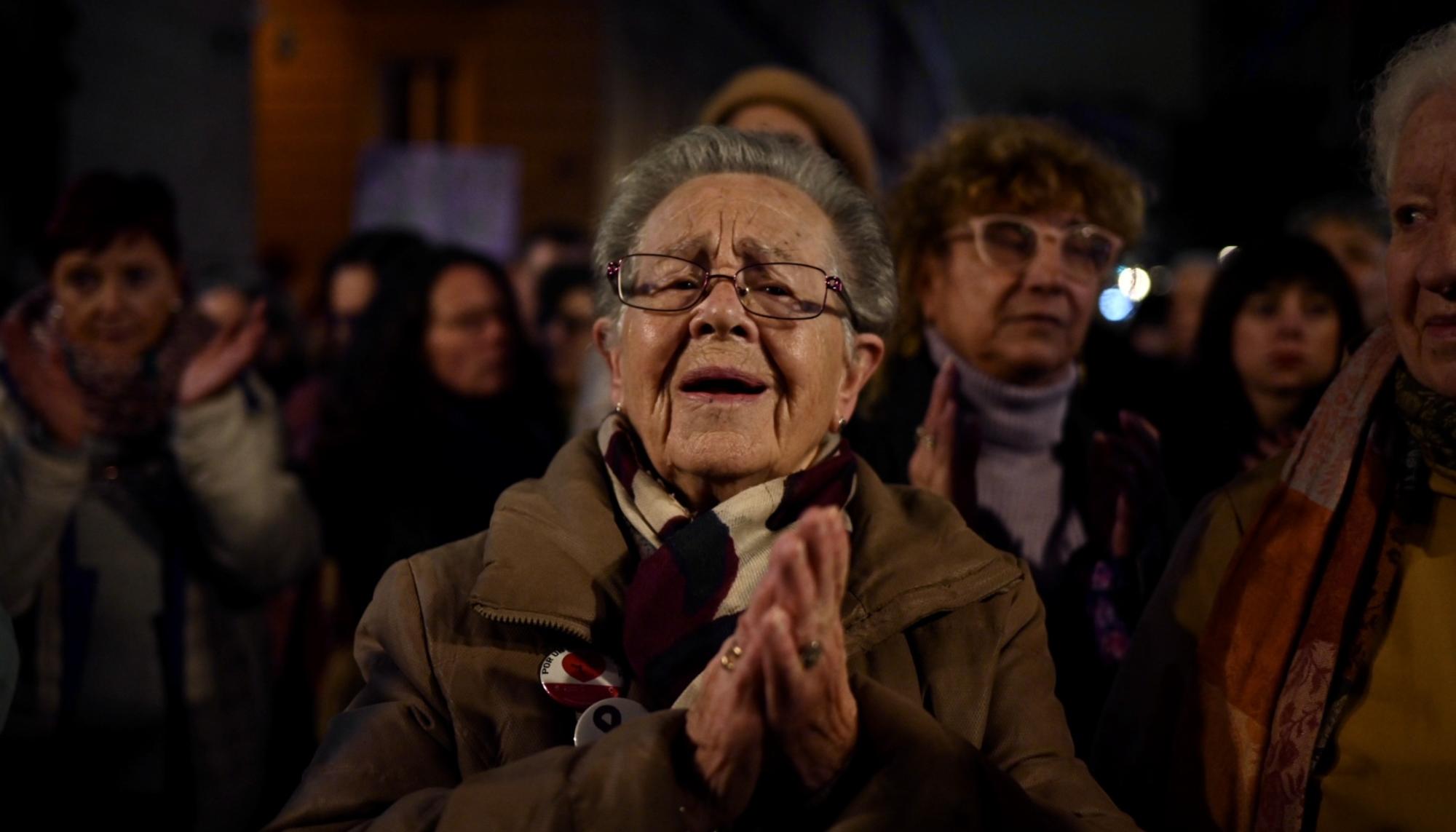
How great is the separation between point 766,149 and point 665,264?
31 cm

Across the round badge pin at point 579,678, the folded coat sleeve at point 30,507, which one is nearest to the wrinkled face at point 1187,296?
the round badge pin at point 579,678

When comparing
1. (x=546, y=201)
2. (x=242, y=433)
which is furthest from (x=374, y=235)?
(x=546, y=201)

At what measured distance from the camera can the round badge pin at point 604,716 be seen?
1863 mm

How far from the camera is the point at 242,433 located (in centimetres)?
344

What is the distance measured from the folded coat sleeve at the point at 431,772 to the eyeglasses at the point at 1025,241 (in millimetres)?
1724

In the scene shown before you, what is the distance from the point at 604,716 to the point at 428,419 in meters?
2.11

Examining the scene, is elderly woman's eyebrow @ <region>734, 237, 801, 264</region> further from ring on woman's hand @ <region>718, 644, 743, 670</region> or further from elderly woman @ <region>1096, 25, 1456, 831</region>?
elderly woman @ <region>1096, 25, 1456, 831</region>

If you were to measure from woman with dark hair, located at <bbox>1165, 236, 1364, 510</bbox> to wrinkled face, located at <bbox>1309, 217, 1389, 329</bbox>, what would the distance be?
4.12ft

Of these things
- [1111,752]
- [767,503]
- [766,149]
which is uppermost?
[766,149]

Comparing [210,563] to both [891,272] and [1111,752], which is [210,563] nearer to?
[891,272]

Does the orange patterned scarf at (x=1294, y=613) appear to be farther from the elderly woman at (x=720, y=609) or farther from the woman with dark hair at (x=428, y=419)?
the woman with dark hair at (x=428, y=419)

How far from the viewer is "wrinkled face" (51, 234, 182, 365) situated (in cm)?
338

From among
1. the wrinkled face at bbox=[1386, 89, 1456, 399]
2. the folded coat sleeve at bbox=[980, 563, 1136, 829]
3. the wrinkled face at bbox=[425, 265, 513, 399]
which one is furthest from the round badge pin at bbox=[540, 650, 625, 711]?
the wrinkled face at bbox=[425, 265, 513, 399]

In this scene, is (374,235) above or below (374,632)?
above
